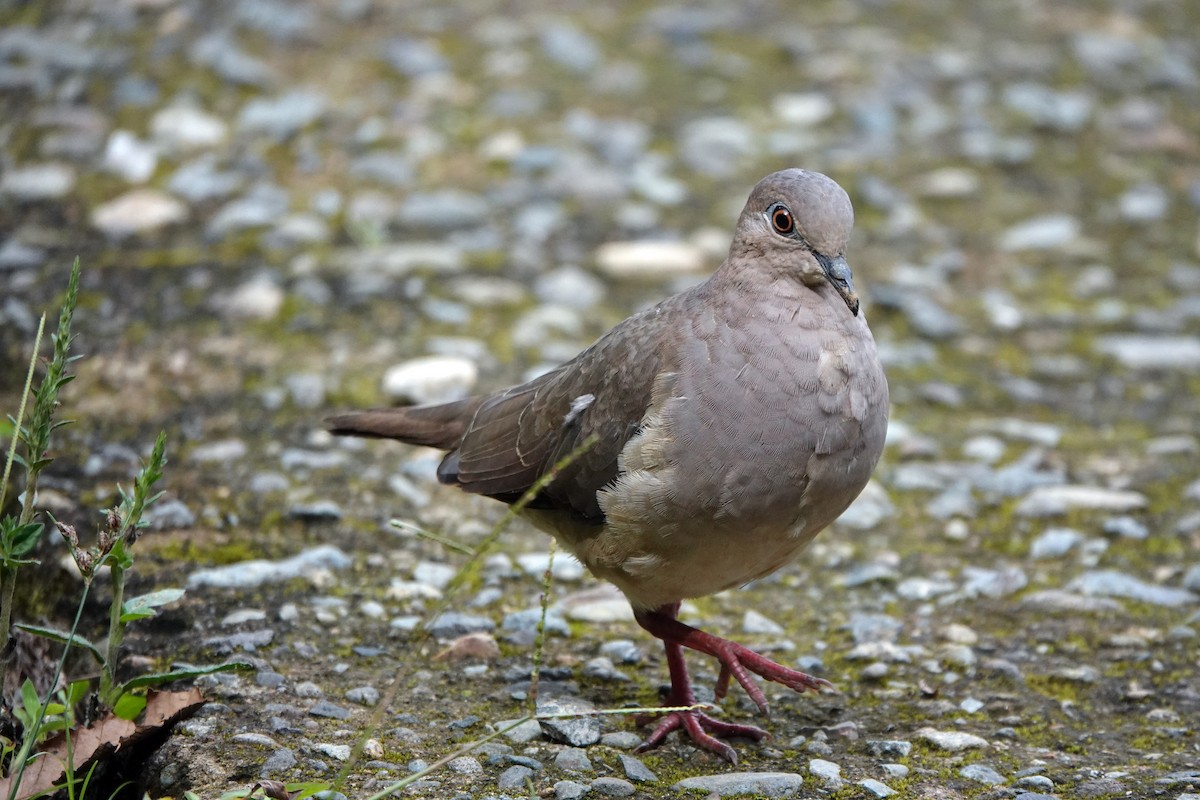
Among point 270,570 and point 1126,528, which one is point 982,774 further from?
point 270,570

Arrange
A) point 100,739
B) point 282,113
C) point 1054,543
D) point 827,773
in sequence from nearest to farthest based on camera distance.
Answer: point 100,739 → point 827,773 → point 1054,543 → point 282,113

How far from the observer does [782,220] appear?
424cm

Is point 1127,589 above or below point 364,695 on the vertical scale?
below

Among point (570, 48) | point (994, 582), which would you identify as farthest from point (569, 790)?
point (570, 48)

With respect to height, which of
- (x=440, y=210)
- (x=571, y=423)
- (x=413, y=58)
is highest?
(x=571, y=423)

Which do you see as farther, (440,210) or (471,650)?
(440,210)

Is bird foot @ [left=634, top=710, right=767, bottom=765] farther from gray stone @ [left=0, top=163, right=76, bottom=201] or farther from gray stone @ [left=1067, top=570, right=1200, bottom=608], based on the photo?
gray stone @ [left=0, top=163, right=76, bottom=201]

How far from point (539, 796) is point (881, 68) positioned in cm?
757

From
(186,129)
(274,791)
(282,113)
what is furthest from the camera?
(282,113)

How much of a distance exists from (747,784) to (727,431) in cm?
104

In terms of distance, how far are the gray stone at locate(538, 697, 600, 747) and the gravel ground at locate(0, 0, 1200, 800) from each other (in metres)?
0.02

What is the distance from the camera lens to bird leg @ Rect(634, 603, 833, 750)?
410 centimetres

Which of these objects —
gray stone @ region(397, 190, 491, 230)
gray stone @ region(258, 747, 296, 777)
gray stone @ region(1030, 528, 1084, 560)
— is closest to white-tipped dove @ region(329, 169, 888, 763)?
gray stone @ region(258, 747, 296, 777)

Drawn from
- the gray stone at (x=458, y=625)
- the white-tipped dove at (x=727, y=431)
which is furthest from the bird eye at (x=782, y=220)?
the gray stone at (x=458, y=625)
